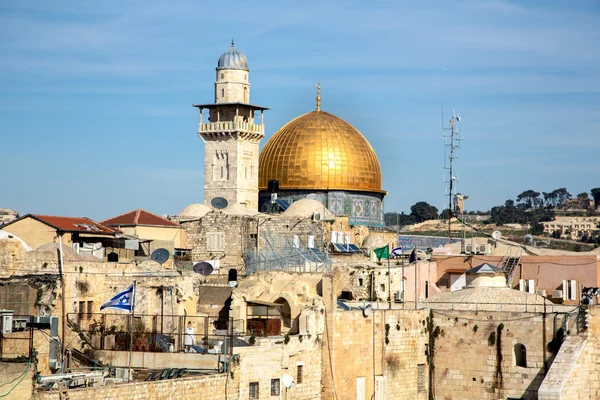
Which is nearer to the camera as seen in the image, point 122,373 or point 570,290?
point 122,373

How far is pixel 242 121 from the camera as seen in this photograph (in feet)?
180

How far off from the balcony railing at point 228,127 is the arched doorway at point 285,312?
19871 mm

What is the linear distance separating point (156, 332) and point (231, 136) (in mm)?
22659

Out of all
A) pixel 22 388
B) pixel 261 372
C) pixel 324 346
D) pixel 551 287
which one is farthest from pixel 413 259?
pixel 22 388

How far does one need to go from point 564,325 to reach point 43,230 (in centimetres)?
1656

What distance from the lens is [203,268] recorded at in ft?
139

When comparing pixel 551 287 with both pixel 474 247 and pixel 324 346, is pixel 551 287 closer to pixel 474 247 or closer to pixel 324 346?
pixel 474 247

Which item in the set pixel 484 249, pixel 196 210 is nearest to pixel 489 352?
pixel 484 249

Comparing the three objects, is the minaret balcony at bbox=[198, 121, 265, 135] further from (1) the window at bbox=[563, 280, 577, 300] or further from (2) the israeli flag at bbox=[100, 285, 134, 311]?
(2) the israeli flag at bbox=[100, 285, 134, 311]

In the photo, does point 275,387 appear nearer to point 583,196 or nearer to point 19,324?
point 19,324

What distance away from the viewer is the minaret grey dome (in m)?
54.5

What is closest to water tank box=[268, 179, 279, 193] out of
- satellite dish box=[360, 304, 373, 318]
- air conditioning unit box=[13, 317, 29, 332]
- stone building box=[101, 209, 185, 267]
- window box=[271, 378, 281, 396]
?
stone building box=[101, 209, 185, 267]

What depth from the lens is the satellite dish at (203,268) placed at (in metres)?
42.0

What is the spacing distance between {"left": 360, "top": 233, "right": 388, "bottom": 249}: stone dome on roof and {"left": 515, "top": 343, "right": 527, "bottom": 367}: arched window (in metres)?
17.0
